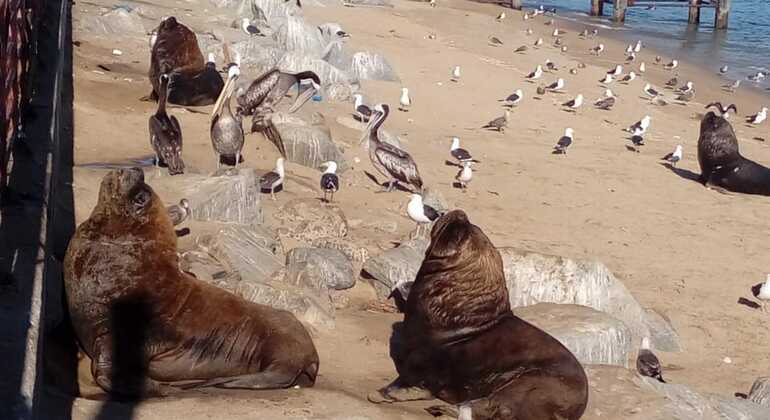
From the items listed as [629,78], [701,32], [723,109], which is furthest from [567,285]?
[701,32]

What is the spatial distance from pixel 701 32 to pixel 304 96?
82.1 ft

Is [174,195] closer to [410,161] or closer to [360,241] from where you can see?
[360,241]

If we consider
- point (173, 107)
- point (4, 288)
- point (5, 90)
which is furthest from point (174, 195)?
point (173, 107)

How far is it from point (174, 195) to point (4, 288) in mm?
3606

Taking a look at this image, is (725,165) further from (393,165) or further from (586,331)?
(586,331)

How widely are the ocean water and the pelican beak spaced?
49.4 ft

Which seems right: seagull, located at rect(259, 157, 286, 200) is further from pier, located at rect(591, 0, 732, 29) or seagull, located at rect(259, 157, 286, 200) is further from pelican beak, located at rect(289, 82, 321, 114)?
pier, located at rect(591, 0, 732, 29)

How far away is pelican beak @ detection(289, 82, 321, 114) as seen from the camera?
1332 centimetres

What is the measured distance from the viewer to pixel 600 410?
6.09 metres

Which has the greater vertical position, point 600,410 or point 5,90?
point 5,90

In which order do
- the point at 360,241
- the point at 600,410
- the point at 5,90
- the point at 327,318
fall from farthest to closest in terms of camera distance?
the point at 360,241, the point at 327,318, the point at 600,410, the point at 5,90

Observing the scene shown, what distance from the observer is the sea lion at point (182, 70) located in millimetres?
12695

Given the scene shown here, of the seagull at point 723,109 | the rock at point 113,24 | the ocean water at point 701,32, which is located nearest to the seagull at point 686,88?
the seagull at point 723,109

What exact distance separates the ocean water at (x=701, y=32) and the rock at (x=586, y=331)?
19.9 meters
